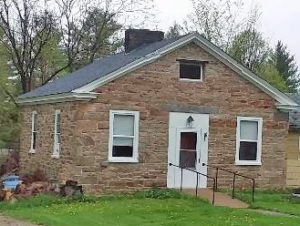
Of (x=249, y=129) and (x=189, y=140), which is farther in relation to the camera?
(x=249, y=129)

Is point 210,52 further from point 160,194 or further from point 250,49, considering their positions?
point 250,49

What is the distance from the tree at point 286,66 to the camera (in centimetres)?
7925


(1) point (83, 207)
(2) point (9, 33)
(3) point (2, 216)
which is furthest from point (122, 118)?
(2) point (9, 33)

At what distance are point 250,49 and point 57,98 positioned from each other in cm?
3587

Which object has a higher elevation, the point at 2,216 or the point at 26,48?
the point at 26,48

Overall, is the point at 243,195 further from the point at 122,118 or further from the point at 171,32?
the point at 171,32

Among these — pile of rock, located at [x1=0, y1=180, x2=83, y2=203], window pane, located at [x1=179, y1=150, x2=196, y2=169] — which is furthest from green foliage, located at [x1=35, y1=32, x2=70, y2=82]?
pile of rock, located at [x1=0, y1=180, x2=83, y2=203]

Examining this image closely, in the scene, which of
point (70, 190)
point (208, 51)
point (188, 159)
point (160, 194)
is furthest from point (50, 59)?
point (70, 190)

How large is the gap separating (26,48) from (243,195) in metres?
24.4

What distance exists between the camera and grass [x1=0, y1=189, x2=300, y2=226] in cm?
1861

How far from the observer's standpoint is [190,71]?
26.8 meters

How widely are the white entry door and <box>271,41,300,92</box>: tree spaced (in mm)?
51640

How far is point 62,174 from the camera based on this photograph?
83.9 ft

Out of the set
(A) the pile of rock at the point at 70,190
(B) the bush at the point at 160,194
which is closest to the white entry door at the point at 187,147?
(B) the bush at the point at 160,194
